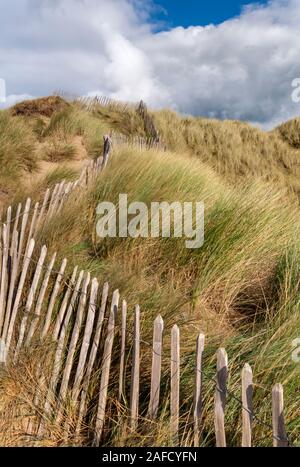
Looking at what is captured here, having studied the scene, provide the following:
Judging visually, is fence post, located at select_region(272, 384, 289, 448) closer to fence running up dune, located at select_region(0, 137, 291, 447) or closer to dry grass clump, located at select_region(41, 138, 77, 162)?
fence running up dune, located at select_region(0, 137, 291, 447)

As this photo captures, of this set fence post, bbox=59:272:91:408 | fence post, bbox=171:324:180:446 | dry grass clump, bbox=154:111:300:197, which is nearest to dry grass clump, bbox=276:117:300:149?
dry grass clump, bbox=154:111:300:197

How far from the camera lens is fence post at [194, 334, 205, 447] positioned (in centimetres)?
174

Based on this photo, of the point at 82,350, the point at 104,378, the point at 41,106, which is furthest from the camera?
the point at 41,106

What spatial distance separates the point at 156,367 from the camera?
193 cm

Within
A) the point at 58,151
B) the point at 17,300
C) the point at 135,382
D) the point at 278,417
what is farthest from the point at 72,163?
the point at 278,417

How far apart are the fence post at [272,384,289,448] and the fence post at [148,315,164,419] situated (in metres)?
0.58

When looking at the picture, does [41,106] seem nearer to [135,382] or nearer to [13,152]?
[13,152]

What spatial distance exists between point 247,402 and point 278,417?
Result: 0.41ft

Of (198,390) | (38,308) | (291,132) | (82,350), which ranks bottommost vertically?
(198,390)

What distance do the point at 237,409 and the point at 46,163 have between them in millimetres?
7445

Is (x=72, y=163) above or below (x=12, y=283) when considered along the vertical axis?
above

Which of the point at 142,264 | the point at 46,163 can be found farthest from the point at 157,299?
the point at 46,163

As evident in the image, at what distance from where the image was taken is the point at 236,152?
12859 mm
